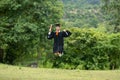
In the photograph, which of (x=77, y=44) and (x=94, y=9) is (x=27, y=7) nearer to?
(x=77, y=44)

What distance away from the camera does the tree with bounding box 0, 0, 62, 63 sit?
24891mm

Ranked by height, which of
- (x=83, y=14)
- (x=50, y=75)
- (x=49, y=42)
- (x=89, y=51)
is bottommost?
(x=83, y=14)

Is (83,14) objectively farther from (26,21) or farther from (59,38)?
Result: (59,38)

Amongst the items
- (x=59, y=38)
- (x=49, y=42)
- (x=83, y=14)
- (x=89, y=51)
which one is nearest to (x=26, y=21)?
(x=49, y=42)

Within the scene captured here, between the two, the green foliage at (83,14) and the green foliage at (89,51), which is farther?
the green foliage at (83,14)

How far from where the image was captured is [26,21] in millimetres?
25406

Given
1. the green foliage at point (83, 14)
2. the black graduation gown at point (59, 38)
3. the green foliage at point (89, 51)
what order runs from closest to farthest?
the black graduation gown at point (59, 38), the green foliage at point (89, 51), the green foliage at point (83, 14)

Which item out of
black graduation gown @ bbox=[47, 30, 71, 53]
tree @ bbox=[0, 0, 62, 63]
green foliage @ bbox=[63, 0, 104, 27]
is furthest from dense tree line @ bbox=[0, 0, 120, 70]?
green foliage @ bbox=[63, 0, 104, 27]

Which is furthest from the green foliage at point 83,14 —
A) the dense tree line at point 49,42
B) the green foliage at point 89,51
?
the green foliage at point 89,51

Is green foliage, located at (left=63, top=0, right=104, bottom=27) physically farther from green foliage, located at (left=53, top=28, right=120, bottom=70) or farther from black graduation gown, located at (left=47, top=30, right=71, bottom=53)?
black graduation gown, located at (left=47, top=30, right=71, bottom=53)

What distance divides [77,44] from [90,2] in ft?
247

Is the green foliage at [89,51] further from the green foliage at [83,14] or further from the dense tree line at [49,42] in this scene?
the green foliage at [83,14]

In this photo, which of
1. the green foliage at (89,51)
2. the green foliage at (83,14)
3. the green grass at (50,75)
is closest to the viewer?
the green grass at (50,75)

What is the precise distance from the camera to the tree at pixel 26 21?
81.7 ft
